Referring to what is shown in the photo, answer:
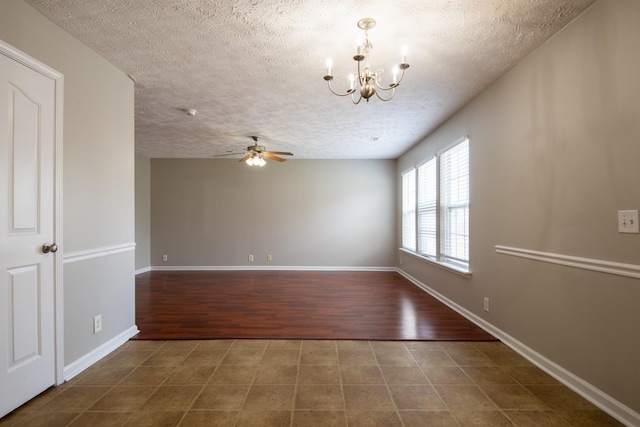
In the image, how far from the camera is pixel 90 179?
2.27 m

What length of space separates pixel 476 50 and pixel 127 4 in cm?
253

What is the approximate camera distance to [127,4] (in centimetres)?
180

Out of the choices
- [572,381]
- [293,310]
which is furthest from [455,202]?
[293,310]

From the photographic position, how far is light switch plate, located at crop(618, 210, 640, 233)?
61.2 inches

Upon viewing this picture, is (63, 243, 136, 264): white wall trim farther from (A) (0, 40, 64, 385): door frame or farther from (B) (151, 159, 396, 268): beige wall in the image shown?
(B) (151, 159, 396, 268): beige wall

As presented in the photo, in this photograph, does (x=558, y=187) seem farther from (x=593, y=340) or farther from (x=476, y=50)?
(x=476, y=50)

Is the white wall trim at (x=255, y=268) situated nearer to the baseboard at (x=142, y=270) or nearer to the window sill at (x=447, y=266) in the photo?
the baseboard at (x=142, y=270)

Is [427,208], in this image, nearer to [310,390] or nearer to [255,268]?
[310,390]

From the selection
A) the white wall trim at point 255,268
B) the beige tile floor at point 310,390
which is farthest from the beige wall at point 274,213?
the beige tile floor at point 310,390

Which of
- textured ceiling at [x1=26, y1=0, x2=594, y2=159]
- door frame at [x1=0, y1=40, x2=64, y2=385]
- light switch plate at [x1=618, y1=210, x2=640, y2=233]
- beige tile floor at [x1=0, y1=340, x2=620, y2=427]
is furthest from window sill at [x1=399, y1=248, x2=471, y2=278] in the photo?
→ door frame at [x1=0, y1=40, x2=64, y2=385]

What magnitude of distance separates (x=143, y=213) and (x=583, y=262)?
7003 millimetres

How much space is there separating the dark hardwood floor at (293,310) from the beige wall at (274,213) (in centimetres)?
84

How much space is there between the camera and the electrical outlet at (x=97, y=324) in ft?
7.55

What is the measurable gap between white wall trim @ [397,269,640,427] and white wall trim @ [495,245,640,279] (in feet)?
2.45
